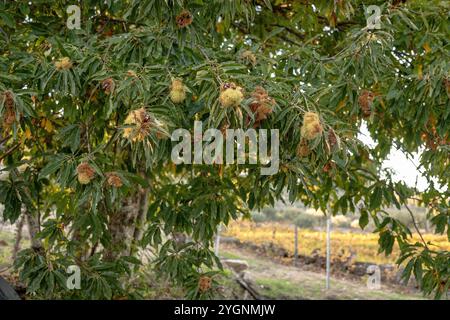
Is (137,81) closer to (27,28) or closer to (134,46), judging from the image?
(134,46)

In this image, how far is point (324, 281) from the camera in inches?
259

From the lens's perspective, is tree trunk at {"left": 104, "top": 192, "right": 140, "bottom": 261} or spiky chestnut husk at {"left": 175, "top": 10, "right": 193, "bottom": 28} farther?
tree trunk at {"left": 104, "top": 192, "right": 140, "bottom": 261}

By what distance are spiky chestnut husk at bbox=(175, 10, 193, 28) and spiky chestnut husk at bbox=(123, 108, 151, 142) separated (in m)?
0.42

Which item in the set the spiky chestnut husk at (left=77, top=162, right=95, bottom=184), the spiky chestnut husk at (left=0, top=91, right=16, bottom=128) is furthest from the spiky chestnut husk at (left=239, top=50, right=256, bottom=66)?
the spiky chestnut husk at (left=0, top=91, right=16, bottom=128)

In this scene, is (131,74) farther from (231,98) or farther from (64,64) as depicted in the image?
(231,98)

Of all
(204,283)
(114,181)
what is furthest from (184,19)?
(204,283)

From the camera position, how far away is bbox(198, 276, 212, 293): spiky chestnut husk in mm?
2330

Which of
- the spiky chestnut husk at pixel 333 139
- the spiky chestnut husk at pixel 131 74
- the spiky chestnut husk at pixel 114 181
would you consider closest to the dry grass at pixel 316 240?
the spiky chestnut husk at pixel 114 181

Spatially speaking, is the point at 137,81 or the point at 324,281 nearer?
the point at 137,81

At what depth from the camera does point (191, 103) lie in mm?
1564

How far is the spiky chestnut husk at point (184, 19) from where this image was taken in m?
1.62

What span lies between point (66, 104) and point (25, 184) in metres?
0.40

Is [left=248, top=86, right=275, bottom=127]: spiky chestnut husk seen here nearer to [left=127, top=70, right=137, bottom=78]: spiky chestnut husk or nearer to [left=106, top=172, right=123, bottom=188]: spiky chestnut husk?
[left=127, top=70, right=137, bottom=78]: spiky chestnut husk
